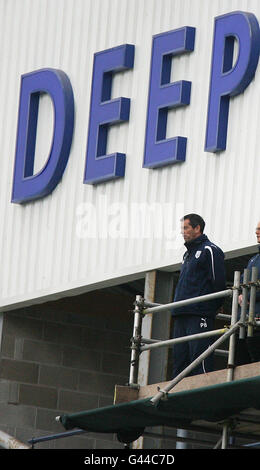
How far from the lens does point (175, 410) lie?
57.8 ft

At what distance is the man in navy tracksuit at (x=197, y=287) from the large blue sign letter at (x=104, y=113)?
4276 millimetres

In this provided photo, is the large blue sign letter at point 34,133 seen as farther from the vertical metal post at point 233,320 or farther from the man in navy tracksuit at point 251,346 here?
the vertical metal post at point 233,320

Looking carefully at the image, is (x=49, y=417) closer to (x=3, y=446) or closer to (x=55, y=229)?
(x=3, y=446)

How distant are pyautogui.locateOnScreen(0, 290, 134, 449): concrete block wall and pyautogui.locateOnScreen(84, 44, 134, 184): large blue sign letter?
3087 mm

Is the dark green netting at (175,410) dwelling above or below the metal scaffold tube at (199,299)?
below

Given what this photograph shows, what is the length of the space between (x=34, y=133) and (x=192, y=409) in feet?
25.9

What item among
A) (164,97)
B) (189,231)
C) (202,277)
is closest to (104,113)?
(164,97)

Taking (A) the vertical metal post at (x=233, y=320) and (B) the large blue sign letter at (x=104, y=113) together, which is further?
(B) the large blue sign letter at (x=104, y=113)

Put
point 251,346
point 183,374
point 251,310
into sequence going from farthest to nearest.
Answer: point 183,374
point 251,346
point 251,310

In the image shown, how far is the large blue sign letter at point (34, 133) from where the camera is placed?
23.6 meters

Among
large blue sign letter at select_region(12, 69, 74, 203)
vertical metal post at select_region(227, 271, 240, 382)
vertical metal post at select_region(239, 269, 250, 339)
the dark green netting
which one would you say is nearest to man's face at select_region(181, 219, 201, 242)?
vertical metal post at select_region(227, 271, 240, 382)

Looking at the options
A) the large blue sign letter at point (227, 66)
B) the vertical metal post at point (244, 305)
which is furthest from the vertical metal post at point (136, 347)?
the large blue sign letter at point (227, 66)

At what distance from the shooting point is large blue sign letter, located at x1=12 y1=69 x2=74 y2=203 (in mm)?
23609

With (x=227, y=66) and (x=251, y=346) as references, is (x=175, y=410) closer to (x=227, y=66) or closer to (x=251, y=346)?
(x=251, y=346)
